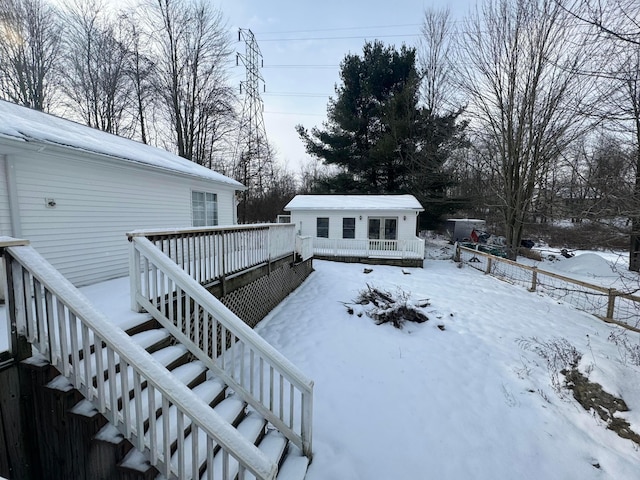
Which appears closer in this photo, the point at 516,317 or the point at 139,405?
the point at 139,405

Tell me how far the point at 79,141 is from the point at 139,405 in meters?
5.17

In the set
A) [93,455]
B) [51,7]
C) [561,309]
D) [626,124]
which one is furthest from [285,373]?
[51,7]

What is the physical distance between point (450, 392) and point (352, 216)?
35.3 feet

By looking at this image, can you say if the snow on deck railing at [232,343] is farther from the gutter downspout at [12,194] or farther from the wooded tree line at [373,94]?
the wooded tree line at [373,94]

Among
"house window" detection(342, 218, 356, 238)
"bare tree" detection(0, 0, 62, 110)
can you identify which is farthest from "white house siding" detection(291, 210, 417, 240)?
"bare tree" detection(0, 0, 62, 110)

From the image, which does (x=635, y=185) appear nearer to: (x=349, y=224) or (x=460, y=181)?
(x=349, y=224)

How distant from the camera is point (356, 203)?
570 inches


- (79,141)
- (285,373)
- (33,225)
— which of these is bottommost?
(285,373)

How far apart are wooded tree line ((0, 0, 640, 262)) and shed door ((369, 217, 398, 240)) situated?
4.72 m

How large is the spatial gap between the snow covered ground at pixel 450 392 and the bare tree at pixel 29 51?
1521 cm

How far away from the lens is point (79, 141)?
485 centimetres

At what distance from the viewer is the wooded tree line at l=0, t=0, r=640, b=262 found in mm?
11344

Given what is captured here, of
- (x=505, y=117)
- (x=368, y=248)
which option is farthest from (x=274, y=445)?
(x=505, y=117)

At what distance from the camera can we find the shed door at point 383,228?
46.1 feet
